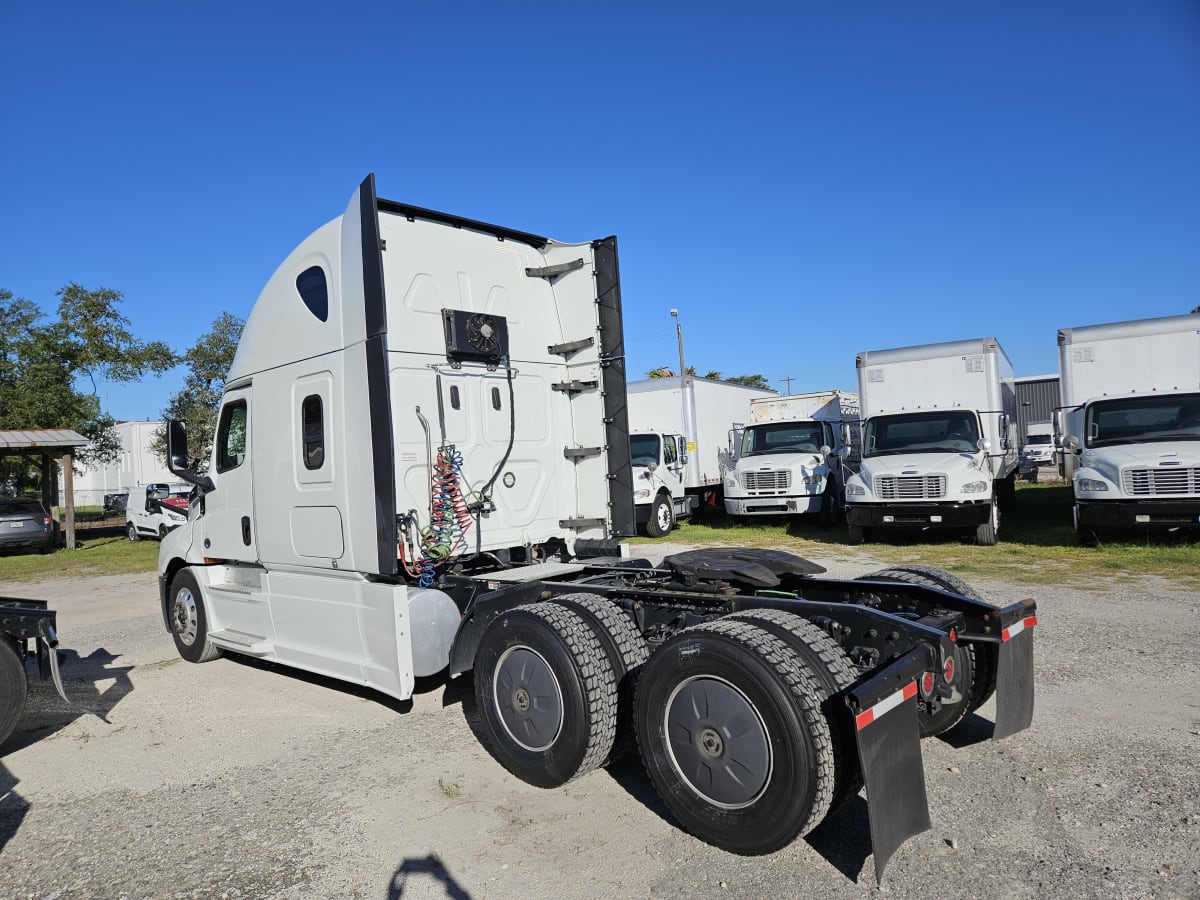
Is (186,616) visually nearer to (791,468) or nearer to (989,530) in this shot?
(989,530)

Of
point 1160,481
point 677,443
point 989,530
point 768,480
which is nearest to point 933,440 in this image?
point 989,530

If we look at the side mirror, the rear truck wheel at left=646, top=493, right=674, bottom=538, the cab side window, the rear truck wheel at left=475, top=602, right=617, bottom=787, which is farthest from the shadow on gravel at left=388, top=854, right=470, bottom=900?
the rear truck wheel at left=646, top=493, right=674, bottom=538

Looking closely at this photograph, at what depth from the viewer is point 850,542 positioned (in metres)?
14.1

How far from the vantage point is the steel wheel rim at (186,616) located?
720 centimetres

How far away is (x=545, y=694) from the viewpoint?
4.17m

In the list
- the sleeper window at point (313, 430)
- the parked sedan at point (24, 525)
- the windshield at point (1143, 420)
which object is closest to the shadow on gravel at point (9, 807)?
the sleeper window at point (313, 430)

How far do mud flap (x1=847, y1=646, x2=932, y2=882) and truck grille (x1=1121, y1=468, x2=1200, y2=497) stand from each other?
9791mm

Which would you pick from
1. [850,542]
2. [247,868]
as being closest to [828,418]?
[850,542]

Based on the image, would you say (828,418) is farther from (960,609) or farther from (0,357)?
(0,357)

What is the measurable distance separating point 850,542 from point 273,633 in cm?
1043

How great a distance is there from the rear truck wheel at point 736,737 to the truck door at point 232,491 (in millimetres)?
4099

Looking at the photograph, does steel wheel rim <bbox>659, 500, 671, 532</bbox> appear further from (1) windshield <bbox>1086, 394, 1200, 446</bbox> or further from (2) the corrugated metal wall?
(2) the corrugated metal wall

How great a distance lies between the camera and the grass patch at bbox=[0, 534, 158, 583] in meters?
15.5

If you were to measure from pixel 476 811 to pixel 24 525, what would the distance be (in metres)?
19.1
